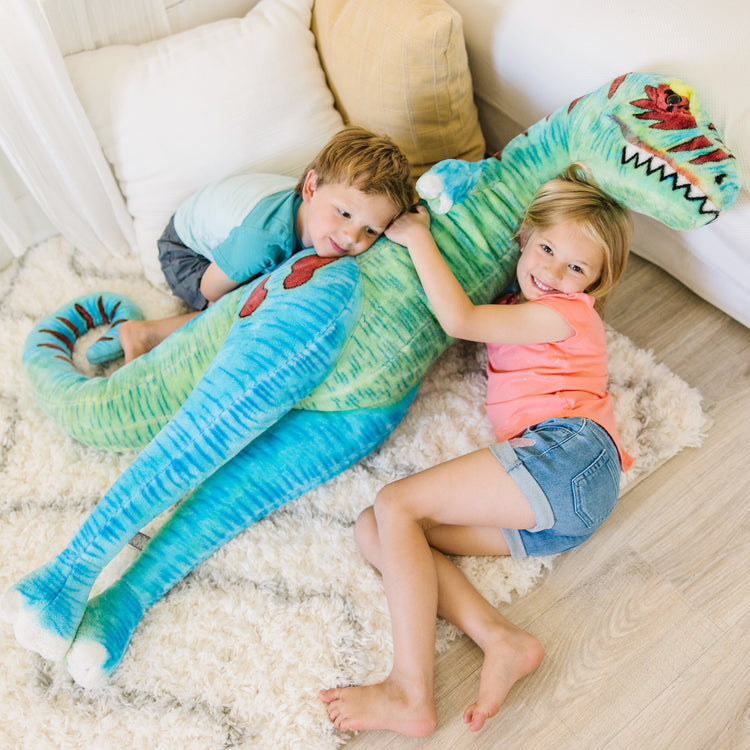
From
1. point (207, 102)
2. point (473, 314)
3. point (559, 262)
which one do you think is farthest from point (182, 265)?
point (559, 262)

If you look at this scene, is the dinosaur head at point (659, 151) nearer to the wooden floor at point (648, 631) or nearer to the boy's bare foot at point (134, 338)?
the wooden floor at point (648, 631)

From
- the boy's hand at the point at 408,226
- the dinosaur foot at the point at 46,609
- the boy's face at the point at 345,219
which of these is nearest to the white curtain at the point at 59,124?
the boy's face at the point at 345,219

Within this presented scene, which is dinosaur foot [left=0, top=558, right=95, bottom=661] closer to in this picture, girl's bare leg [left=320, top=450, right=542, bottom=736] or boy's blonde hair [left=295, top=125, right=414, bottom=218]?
girl's bare leg [left=320, top=450, right=542, bottom=736]

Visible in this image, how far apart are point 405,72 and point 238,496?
797 millimetres

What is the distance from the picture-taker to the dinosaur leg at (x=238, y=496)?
38.9 inches

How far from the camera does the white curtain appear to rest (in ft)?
3.48

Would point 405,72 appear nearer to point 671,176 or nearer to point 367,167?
point 367,167

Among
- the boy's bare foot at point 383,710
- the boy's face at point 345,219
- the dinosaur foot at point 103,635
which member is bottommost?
the boy's bare foot at point 383,710

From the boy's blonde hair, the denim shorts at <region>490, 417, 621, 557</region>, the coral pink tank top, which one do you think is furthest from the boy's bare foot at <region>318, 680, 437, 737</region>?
the boy's blonde hair

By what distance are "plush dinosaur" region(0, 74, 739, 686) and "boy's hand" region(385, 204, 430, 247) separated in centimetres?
2

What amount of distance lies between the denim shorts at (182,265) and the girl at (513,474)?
449mm

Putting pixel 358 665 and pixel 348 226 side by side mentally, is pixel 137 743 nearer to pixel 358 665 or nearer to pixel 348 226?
pixel 358 665

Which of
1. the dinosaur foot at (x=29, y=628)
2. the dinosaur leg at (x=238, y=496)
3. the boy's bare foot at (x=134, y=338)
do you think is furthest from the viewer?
the boy's bare foot at (x=134, y=338)

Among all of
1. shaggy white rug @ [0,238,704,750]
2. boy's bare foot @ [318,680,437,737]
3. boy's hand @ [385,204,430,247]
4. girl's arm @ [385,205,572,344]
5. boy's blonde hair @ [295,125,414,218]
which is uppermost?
boy's blonde hair @ [295,125,414,218]
